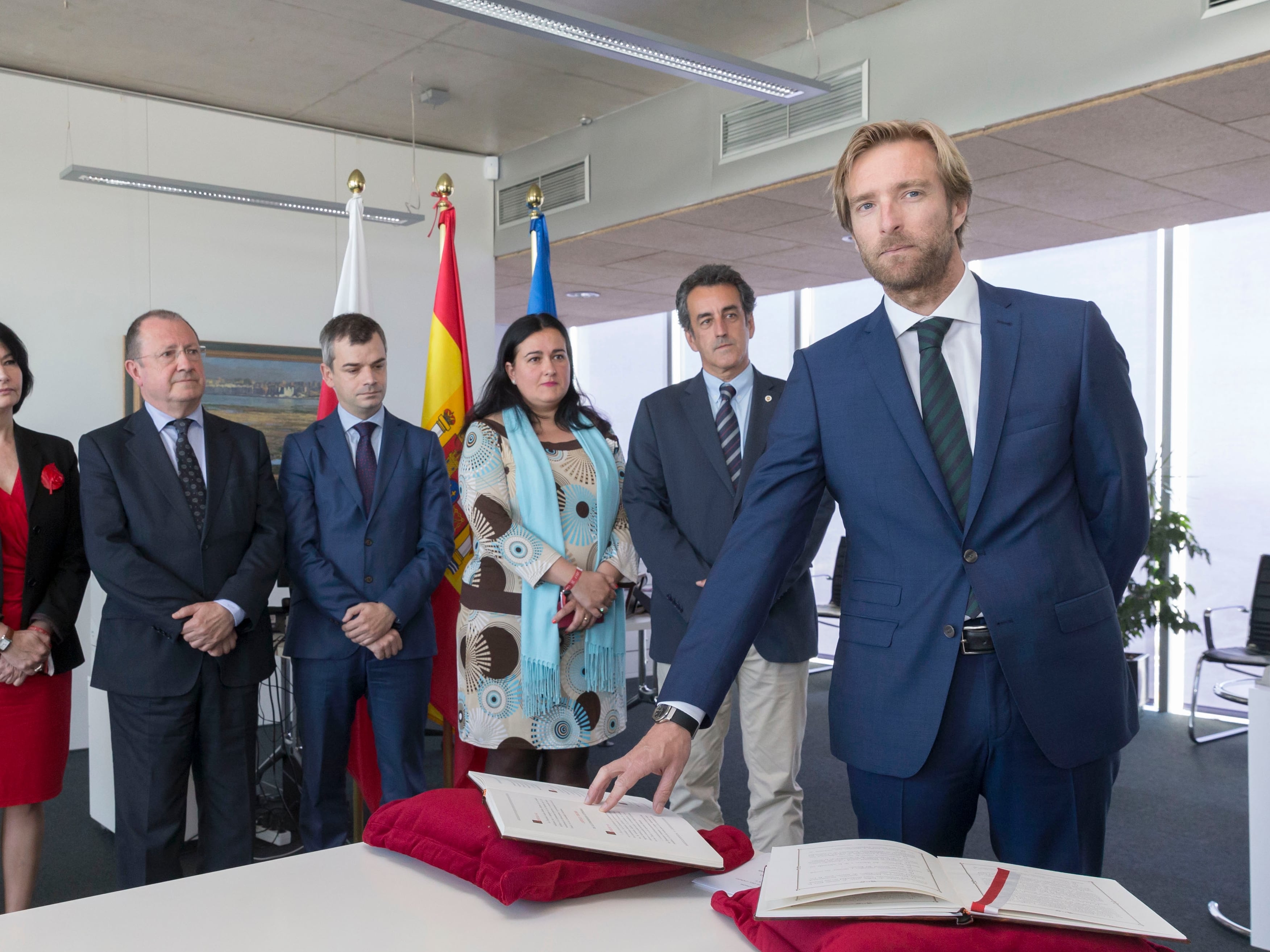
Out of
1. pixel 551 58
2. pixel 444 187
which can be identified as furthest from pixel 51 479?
pixel 551 58

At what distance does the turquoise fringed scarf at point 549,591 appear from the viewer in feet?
9.18

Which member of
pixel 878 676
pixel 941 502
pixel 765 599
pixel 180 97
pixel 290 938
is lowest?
pixel 290 938

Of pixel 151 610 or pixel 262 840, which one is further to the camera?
Answer: pixel 262 840

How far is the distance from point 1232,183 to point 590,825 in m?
4.84

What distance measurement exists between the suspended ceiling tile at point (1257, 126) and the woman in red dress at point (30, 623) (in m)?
4.24

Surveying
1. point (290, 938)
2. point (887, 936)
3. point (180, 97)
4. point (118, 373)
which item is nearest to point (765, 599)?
point (887, 936)

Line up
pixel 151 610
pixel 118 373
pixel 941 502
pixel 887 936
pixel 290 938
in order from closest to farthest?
pixel 887 936 < pixel 290 938 < pixel 941 502 < pixel 151 610 < pixel 118 373

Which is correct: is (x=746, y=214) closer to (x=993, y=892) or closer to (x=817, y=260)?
(x=817, y=260)

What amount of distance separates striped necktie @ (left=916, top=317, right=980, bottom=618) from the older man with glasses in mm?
2040

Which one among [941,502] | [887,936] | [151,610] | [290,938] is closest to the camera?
[887,936]

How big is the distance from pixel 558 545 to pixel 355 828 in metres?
1.55

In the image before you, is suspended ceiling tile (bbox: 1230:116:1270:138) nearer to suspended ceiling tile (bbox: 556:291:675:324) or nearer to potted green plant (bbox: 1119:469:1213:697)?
potted green plant (bbox: 1119:469:1213:697)

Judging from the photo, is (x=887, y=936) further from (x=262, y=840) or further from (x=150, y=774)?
(x=262, y=840)

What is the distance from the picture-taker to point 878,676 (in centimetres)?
150
